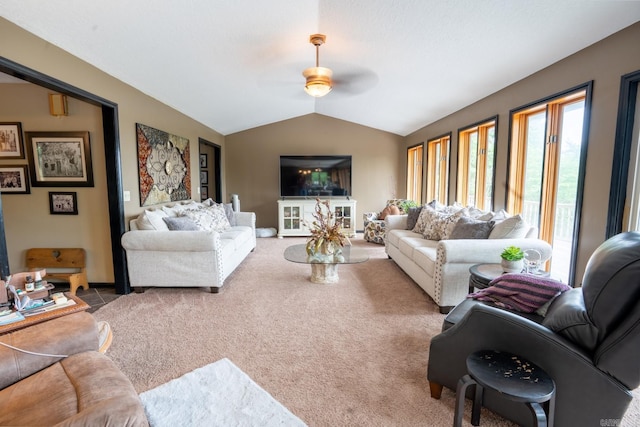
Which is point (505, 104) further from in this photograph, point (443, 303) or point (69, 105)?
point (69, 105)

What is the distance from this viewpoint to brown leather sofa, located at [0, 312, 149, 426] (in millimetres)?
1059

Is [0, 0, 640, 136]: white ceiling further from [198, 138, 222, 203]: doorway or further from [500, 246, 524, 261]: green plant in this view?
[198, 138, 222, 203]: doorway

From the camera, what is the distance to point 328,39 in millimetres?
3234

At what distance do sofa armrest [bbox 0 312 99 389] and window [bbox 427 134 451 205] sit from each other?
499 cm

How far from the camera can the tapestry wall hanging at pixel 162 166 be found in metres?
3.82

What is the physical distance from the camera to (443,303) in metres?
2.88

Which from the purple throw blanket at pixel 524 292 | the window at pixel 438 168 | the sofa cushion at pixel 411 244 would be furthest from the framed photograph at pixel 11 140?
the window at pixel 438 168

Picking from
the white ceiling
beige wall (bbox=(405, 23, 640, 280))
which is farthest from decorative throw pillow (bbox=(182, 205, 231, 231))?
beige wall (bbox=(405, 23, 640, 280))

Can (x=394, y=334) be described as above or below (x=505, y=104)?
below

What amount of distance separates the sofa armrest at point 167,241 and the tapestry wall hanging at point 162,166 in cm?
64

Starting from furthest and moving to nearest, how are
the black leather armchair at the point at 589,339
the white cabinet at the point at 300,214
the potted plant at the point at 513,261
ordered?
1. the white cabinet at the point at 300,214
2. the potted plant at the point at 513,261
3. the black leather armchair at the point at 589,339

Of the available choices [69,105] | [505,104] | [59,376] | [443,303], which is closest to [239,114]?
[69,105]

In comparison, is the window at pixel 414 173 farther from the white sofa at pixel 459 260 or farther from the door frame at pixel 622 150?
the door frame at pixel 622 150

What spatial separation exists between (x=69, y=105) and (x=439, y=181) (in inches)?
213
